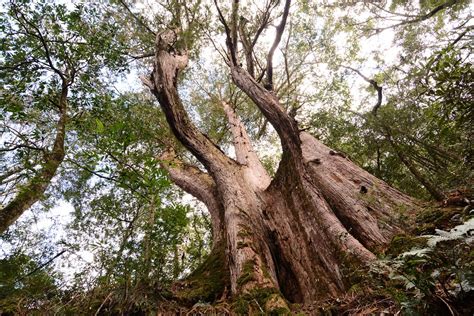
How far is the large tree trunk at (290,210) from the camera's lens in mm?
3068

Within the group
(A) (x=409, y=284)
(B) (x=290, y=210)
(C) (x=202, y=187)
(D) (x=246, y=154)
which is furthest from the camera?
(D) (x=246, y=154)

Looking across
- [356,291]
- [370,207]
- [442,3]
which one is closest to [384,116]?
[370,207]

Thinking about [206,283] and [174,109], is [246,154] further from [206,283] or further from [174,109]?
[206,283]

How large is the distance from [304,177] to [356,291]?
198 cm

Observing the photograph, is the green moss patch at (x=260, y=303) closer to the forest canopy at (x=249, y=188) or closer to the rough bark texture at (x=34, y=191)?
the forest canopy at (x=249, y=188)

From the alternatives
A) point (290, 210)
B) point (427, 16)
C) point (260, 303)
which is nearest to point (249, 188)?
point (290, 210)

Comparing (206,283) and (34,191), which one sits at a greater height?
(34,191)

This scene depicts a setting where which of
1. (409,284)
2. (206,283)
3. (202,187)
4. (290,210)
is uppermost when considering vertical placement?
(202,187)

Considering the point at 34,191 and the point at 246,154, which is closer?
the point at 34,191

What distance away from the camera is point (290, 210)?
413 cm

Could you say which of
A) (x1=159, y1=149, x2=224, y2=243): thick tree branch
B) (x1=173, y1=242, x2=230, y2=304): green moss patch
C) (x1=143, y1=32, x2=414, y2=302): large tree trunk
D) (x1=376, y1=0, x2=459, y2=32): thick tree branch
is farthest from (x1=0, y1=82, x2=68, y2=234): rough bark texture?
(x1=376, y1=0, x2=459, y2=32): thick tree branch

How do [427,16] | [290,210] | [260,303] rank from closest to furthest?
[260,303] → [290,210] → [427,16]

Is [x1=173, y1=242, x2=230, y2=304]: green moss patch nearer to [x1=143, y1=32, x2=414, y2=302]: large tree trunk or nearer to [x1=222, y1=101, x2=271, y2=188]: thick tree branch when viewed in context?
[x1=143, y1=32, x2=414, y2=302]: large tree trunk

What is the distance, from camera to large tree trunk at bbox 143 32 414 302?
3.07 meters
